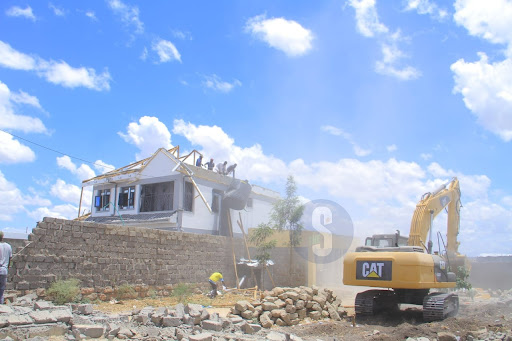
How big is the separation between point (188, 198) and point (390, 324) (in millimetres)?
13514

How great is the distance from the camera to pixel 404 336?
9195mm

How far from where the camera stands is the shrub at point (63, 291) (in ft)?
35.2

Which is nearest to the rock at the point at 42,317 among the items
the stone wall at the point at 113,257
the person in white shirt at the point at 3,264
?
the person in white shirt at the point at 3,264

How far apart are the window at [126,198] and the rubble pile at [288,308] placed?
1479 centimetres

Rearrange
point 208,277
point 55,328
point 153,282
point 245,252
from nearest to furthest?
point 55,328 < point 153,282 < point 208,277 < point 245,252

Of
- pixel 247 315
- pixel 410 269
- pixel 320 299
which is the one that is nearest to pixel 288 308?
pixel 247 315

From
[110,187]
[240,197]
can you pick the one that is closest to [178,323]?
[240,197]

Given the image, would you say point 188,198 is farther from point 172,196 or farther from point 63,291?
point 63,291

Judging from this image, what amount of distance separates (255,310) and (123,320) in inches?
134

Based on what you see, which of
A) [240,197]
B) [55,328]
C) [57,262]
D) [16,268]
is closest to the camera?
[55,328]

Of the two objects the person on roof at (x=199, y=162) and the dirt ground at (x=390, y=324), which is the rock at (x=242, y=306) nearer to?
the dirt ground at (x=390, y=324)

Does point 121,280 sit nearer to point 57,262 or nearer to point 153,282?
point 153,282

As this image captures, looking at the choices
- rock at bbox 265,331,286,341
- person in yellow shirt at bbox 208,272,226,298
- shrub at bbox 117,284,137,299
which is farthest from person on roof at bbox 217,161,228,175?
rock at bbox 265,331,286,341

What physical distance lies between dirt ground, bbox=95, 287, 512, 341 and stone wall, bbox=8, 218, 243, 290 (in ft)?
3.10
